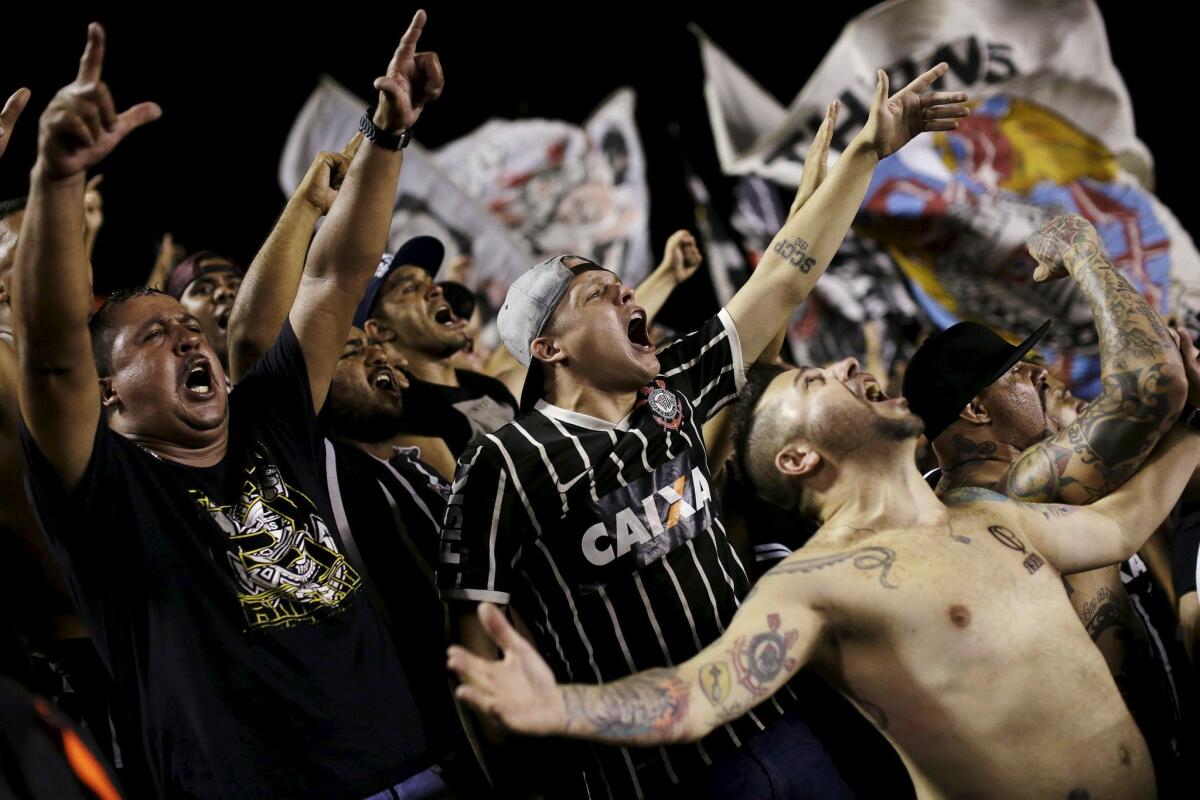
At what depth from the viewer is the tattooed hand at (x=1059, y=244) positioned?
2.57 m

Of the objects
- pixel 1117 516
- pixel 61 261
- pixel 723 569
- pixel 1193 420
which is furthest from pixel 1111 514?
pixel 61 261

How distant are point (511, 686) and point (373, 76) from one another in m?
5.78

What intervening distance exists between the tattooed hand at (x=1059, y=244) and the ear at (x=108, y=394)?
1828 millimetres

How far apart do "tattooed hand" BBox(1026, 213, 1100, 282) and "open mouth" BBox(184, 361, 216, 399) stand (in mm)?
1659

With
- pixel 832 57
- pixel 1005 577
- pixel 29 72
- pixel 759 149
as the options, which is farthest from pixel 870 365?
pixel 29 72

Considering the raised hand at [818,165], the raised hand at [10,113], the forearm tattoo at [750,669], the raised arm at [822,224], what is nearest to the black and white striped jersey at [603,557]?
the forearm tattoo at [750,669]

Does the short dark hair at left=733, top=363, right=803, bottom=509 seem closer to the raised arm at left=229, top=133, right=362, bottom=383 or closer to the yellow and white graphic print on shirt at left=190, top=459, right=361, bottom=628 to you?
the yellow and white graphic print on shirt at left=190, top=459, right=361, bottom=628

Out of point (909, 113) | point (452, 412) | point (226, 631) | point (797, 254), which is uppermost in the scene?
point (909, 113)

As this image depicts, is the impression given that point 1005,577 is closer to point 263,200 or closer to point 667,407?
point 667,407

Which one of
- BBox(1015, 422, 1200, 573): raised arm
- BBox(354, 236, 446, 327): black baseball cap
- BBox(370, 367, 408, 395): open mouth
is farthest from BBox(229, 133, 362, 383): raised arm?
BBox(1015, 422, 1200, 573): raised arm

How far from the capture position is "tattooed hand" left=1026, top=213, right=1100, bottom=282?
8.43 ft

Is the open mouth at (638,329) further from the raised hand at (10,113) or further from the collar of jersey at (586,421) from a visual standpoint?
the raised hand at (10,113)

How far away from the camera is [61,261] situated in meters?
1.80

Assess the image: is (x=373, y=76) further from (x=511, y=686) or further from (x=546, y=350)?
(x=511, y=686)
